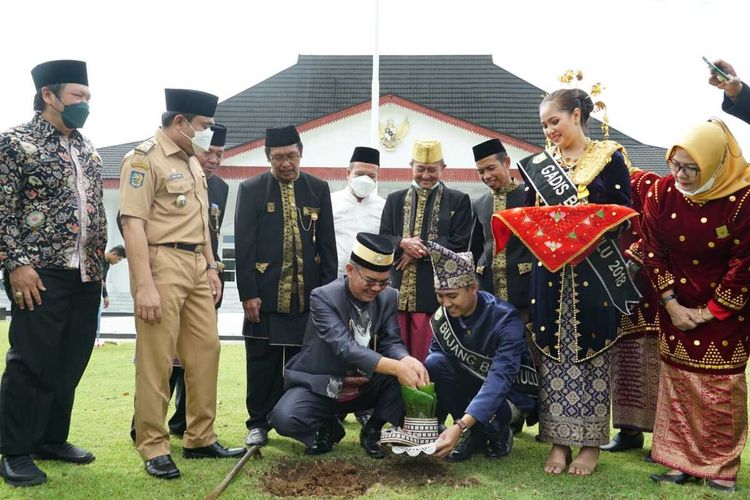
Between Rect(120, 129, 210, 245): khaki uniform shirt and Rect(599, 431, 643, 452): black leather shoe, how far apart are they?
110 inches

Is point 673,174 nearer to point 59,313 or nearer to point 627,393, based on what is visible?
point 627,393

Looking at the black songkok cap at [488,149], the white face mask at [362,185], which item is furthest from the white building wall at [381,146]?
the black songkok cap at [488,149]

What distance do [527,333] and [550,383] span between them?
1.44 feet

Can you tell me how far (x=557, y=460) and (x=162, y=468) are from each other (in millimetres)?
2101

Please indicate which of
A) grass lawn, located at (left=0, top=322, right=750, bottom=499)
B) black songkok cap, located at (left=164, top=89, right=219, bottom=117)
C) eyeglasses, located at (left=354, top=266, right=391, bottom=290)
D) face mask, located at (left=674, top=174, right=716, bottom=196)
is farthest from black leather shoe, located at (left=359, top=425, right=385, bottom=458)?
face mask, located at (left=674, top=174, right=716, bottom=196)

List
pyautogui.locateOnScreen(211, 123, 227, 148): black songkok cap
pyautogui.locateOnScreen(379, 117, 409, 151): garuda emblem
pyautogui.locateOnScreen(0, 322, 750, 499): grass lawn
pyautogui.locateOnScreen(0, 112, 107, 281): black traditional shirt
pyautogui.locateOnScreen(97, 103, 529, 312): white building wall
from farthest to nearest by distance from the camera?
1. pyautogui.locateOnScreen(379, 117, 409, 151): garuda emblem
2. pyautogui.locateOnScreen(97, 103, 529, 312): white building wall
3. pyautogui.locateOnScreen(211, 123, 227, 148): black songkok cap
4. pyautogui.locateOnScreen(0, 112, 107, 281): black traditional shirt
5. pyautogui.locateOnScreen(0, 322, 750, 499): grass lawn

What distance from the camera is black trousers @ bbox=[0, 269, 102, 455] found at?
367 cm

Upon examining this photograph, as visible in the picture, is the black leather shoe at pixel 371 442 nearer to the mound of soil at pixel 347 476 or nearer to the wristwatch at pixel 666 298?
the mound of soil at pixel 347 476

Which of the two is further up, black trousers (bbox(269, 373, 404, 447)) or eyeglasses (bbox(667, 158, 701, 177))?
eyeglasses (bbox(667, 158, 701, 177))

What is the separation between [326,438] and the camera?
4371mm

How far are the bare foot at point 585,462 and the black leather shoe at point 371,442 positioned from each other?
3.54ft

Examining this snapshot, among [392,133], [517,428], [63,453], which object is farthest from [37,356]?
[392,133]

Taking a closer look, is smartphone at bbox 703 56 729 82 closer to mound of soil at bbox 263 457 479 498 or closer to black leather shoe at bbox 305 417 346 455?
mound of soil at bbox 263 457 479 498

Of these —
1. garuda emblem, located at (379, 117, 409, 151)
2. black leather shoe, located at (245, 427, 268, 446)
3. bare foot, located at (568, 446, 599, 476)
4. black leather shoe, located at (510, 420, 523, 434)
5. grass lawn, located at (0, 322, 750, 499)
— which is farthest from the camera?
garuda emblem, located at (379, 117, 409, 151)
